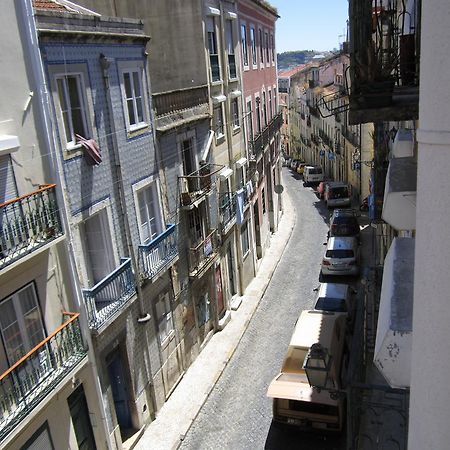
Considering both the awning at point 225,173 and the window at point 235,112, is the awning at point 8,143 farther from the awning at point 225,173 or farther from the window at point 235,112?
the window at point 235,112

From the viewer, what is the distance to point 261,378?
17.1 metres

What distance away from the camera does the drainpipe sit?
10.0 m

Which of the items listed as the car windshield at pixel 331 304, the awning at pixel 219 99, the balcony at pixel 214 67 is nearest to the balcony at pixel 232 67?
the balcony at pixel 214 67

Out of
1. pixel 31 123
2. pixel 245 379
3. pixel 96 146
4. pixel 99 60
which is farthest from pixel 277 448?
pixel 99 60

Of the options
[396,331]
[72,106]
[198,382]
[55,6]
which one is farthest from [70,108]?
[198,382]

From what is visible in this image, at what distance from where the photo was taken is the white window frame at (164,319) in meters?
16.2

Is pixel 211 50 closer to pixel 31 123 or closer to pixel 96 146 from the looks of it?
pixel 96 146

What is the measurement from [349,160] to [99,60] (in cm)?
3319

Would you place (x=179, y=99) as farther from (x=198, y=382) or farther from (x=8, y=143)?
(x=198, y=382)

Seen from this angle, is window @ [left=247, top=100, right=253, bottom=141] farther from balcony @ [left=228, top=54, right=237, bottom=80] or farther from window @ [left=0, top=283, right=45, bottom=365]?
window @ [left=0, top=283, right=45, bottom=365]

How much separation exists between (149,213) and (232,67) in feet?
36.8

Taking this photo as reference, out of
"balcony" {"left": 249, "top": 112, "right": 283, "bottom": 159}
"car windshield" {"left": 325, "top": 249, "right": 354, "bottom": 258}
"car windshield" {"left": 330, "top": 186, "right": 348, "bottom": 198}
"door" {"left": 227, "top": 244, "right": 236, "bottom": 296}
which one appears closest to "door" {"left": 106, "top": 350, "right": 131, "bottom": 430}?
"door" {"left": 227, "top": 244, "right": 236, "bottom": 296}

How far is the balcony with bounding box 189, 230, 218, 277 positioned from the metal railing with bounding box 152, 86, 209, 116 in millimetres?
4954

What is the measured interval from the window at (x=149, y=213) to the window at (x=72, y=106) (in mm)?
3271
